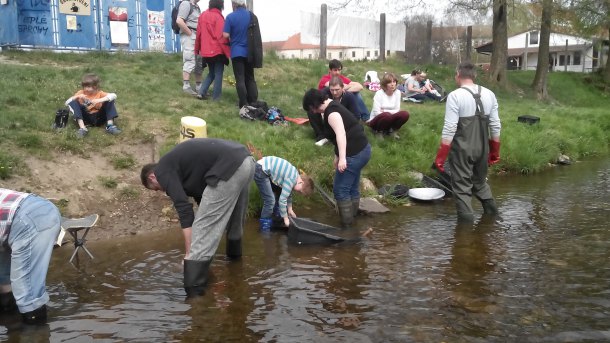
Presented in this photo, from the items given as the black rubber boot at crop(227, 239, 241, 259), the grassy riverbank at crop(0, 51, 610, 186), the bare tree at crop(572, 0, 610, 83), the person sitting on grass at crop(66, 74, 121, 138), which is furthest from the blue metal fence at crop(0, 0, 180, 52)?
the bare tree at crop(572, 0, 610, 83)

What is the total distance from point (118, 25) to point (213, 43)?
23.9 feet

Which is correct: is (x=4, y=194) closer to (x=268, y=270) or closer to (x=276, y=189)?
(x=268, y=270)

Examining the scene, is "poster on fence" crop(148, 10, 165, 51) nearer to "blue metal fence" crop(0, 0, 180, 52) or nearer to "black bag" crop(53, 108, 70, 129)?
"blue metal fence" crop(0, 0, 180, 52)

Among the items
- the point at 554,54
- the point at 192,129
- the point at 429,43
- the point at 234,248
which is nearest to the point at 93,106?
the point at 192,129

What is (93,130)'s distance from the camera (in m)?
8.38

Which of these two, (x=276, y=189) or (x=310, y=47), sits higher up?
(x=310, y=47)

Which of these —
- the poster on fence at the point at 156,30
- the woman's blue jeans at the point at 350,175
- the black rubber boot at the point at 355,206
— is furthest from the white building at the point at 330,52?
the woman's blue jeans at the point at 350,175


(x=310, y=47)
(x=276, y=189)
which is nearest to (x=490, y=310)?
(x=276, y=189)

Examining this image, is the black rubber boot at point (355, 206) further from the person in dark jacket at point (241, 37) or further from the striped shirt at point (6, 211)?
the striped shirt at point (6, 211)

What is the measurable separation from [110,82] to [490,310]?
8626mm

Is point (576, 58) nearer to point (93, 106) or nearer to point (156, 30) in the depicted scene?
point (156, 30)

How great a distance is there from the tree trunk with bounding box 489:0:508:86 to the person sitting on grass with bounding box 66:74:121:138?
15.7 meters

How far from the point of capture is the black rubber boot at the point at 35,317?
4.22 meters

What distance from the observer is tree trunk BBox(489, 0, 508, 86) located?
20.4 meters
